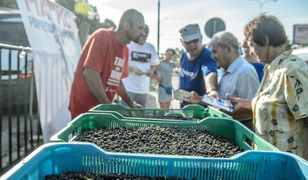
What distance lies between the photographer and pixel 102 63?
3.13 meters

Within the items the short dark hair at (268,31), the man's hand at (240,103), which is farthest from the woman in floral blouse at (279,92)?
the man's hand at (240,103)

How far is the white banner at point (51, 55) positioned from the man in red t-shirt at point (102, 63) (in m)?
0.46

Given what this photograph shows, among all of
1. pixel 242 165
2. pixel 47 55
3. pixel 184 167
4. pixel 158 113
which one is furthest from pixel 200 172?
pixel 47 55

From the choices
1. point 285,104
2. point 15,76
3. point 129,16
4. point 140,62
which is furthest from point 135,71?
point 285,104

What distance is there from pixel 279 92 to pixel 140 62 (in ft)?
10.9

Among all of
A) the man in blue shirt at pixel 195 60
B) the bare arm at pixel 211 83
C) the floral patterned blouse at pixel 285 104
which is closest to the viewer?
the floral patterned blouse at pixel 285 104

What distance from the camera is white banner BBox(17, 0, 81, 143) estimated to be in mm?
3373

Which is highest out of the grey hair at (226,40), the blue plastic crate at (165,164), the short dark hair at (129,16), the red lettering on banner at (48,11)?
the red lettering on banner at (48,11)

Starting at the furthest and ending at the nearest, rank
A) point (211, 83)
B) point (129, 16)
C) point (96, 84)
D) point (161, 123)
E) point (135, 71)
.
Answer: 1. point (135, 71)
2. point (211, 83)
3. point (129, 16)
4. point (96, 84)
5. point (161, 123)

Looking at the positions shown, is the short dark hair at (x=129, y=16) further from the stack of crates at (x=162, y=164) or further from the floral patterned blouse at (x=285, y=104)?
the stack of crates at (x=162, y=164)

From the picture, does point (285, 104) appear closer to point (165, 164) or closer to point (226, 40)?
point (226, 40)

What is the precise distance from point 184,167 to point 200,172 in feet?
0.20

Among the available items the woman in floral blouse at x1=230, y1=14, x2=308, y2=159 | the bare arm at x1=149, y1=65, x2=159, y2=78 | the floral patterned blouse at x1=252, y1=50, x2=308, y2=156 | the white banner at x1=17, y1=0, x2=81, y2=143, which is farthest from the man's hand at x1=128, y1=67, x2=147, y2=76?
the floral patterned blouse at x1=252, y1=50, x2=308, y2=156

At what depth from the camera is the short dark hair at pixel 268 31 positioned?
2.51 m
